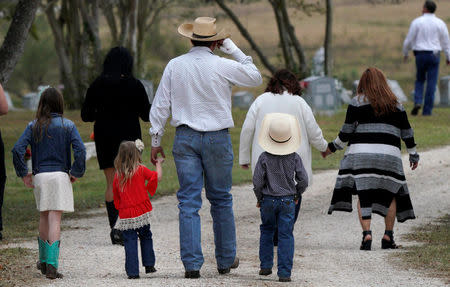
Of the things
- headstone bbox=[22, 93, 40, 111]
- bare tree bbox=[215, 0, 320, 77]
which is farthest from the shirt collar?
headstone bbox=[22, 93, 40, 111]

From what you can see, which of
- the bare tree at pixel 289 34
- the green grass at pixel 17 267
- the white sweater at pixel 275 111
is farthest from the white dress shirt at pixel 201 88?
the bare tree at pixel 289 34

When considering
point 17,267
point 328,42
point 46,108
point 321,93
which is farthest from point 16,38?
point 328,42

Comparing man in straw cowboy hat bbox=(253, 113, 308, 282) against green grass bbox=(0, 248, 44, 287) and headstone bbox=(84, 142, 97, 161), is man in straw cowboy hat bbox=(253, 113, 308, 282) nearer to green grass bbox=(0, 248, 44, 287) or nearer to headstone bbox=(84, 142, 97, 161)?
green grass bbox=(0, 248, 44, 287)

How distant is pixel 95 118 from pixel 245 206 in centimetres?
395

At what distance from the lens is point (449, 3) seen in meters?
76.3

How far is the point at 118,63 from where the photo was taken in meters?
8.88

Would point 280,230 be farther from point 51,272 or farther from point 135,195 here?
point 51,272

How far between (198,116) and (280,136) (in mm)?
616

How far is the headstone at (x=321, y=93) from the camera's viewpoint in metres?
22.9

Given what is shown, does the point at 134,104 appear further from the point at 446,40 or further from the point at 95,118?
the point at 446,40

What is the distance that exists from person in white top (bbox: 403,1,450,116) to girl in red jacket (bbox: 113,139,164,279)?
1201cm

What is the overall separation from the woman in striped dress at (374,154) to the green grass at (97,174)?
3.49 m

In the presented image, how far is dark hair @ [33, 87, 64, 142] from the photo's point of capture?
7.65 metres

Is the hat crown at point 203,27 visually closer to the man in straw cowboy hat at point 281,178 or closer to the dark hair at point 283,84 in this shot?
the man in straw cowboy hat at point 281,178
